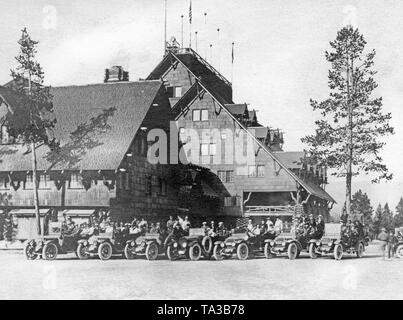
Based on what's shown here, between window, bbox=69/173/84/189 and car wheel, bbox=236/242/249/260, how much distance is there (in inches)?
446

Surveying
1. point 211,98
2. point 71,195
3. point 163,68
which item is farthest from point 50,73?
point 163,68

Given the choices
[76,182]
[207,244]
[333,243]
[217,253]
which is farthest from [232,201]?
[333,243]

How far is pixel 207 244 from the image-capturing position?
76.0 feet

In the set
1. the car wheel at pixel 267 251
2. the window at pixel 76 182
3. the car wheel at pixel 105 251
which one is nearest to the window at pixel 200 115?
the window at pixel 76 182

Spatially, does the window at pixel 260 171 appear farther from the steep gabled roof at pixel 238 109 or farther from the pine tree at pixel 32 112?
the pine tree at pixel 32 112

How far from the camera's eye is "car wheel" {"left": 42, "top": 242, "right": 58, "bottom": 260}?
71.2 ft

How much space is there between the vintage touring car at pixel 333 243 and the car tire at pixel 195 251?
4744 mm

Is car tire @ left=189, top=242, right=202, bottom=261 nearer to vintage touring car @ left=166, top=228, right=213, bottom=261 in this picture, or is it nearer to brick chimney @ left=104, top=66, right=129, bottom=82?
vintage touring car @ left=166, top=228, right=213, bottom=261

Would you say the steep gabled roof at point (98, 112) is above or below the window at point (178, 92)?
below

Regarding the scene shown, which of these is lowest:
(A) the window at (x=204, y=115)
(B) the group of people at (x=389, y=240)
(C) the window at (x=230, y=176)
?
(B) the group of people at (x=389, y=240)

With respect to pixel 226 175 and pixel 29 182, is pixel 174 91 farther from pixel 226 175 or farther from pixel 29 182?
pixel 29 182

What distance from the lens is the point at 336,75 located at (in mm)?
33312

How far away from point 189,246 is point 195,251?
14.0 inches

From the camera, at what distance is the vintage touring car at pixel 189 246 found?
2228 centimetres
